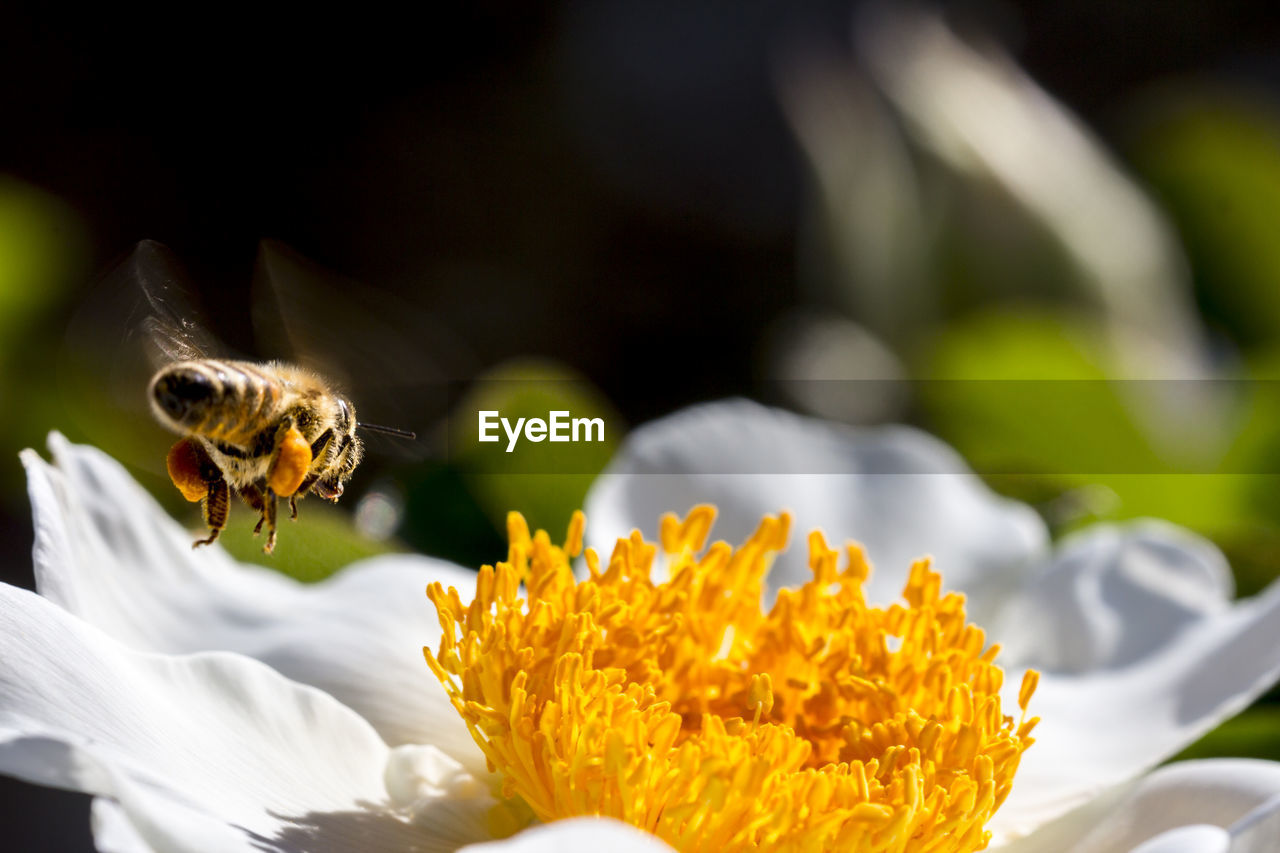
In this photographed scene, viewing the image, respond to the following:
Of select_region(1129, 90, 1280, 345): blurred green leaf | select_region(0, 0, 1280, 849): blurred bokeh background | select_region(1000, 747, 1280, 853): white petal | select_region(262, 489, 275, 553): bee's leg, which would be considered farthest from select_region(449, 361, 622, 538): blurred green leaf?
select_region(1129, 90, 1280, 345): blurred green leaf

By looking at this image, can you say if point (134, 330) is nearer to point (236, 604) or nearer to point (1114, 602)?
point (236, 604)

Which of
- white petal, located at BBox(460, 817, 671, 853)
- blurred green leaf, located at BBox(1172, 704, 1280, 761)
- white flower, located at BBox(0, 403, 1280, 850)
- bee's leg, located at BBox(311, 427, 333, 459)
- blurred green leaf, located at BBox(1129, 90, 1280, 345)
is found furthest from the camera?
blurred green leaf, located at BBox(1129, 90, 1280, 345)

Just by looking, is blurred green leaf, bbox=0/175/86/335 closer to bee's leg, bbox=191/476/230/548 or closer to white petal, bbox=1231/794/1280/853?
bee's leg, bbox=191/476/230/548

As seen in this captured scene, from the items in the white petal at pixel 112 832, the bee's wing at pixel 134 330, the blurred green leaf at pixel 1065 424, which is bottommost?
the white petal at pixel 112 832

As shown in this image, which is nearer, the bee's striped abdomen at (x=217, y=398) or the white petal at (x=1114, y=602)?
the bee's striped abdomen at (x=217, y=398)

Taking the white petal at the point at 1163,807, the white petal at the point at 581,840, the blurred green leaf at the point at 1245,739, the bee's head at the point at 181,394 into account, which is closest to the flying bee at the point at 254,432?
the bee's head at the point at 181,394

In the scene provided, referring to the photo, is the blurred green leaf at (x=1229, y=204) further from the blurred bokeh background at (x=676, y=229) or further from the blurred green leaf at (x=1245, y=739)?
the blurred green leaf at (x=1245, y=739)

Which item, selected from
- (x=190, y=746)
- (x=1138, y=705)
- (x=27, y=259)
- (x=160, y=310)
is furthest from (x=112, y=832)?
(x=27, y=259)
